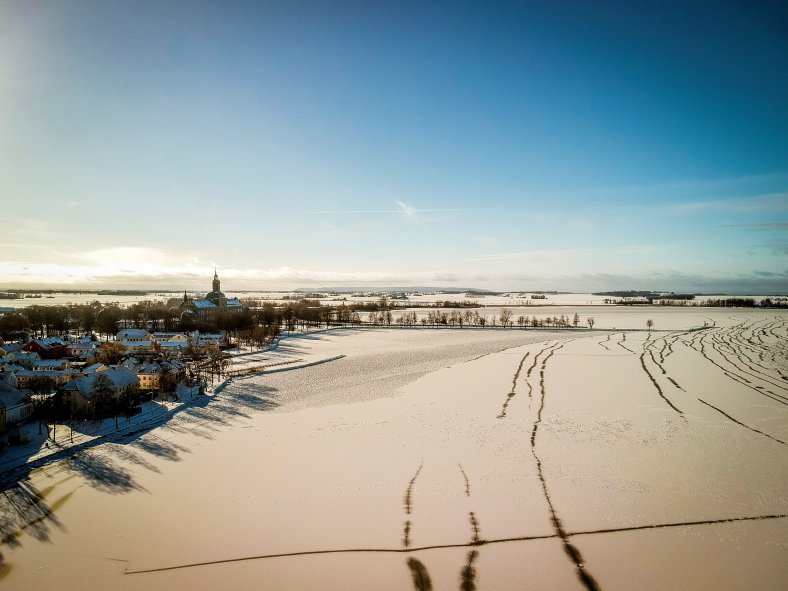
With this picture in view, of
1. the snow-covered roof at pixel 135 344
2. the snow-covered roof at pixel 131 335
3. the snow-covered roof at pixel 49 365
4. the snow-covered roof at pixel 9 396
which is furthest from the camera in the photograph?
the snow-covered roof at pixel 131 335

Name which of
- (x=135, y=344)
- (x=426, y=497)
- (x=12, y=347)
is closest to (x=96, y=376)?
(x=426, y=497)

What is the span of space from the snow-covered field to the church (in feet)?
175

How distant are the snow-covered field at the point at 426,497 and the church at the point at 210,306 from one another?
175 ft

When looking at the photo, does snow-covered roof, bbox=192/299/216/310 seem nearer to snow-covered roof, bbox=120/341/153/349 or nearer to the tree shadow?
snow-covered roof, bbox=120/341/153/349

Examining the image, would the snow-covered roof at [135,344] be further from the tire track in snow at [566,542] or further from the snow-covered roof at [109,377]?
the tire track in snow at [566,542]

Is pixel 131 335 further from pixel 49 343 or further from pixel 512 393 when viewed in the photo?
pixel 512 393

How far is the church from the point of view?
74.9m

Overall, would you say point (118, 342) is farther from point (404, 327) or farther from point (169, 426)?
point (404, 327)

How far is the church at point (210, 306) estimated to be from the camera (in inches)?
2948

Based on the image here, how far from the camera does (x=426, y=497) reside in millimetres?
13516

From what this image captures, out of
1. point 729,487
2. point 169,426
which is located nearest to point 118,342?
point 169,426

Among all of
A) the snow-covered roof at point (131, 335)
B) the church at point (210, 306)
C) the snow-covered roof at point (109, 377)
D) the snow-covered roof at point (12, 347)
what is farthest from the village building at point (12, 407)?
the church at point (210, 306)

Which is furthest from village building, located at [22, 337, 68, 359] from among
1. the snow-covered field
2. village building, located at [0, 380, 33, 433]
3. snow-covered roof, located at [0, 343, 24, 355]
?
the snow-covered field

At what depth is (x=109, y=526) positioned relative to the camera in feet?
39.7
